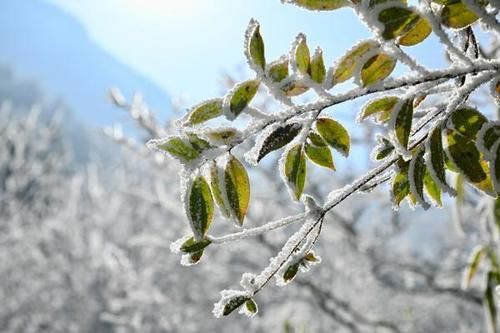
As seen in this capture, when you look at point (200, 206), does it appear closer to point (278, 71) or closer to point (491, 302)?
point (278, 71)

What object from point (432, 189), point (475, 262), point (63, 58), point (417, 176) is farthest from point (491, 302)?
point (63, 58)

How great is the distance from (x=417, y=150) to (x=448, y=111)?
0.06 m

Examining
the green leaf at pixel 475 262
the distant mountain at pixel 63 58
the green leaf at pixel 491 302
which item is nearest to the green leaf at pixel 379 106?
the green leaf at pixel 491 302

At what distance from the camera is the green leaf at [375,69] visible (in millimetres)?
473

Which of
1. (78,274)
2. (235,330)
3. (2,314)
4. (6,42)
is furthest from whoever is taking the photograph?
(6,42)

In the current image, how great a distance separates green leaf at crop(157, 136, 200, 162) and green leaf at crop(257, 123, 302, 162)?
0.07m

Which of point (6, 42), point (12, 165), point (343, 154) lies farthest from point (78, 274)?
point (6, 42)

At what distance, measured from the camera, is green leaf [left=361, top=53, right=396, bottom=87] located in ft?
1.55

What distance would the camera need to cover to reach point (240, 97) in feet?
1.62

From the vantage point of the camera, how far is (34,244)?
11781 mm

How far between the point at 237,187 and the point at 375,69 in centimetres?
18

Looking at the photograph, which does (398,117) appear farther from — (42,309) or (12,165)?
(12,165)

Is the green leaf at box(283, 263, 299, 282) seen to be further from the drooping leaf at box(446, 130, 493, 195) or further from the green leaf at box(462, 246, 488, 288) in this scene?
the green leaf at box(462, 246, 488, 288)

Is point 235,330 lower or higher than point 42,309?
lower
